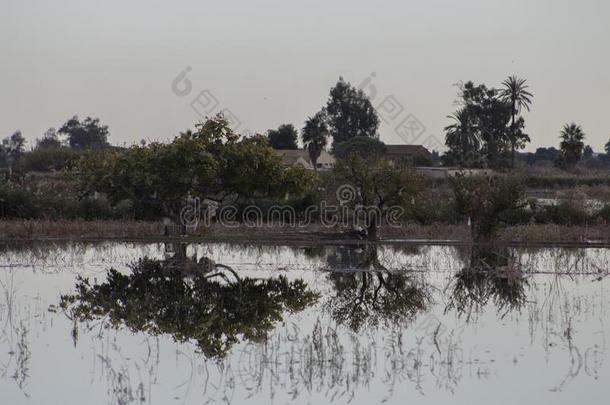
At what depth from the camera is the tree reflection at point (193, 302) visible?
538 inches

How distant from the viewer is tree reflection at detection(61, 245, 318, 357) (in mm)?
13672

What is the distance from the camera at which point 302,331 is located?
13.7 metres

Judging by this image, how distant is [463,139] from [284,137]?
1879 cm

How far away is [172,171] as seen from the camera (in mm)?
28688

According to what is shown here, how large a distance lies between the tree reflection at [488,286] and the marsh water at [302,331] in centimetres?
4

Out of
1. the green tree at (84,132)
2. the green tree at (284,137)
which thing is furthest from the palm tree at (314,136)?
the green tree at (84,132)

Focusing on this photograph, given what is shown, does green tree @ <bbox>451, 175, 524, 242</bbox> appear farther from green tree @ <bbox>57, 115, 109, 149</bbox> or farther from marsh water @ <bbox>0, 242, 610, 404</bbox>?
green tree @ <bbox>57, 115, 109, 149</bbox>

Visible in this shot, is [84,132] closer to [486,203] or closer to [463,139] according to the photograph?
[463,139]

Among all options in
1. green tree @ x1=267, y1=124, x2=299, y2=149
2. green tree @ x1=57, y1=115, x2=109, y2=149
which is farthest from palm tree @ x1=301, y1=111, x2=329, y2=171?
green tree @ x1=57, y1=115, x2=109, y2=149

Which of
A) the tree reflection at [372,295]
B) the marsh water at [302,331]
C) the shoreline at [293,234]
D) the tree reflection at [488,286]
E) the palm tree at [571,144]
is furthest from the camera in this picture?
the palm tree at [571,144]

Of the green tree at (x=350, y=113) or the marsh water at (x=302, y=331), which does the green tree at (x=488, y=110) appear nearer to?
the green tree at (x=350, y=113)

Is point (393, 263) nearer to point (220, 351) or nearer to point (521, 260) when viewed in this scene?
point (521, 260)

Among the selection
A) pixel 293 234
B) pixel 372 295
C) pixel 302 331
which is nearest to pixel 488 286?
pixel 372 295

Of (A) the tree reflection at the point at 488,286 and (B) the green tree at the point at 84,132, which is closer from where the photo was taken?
(A) the tree reflection at the point at 488,286
